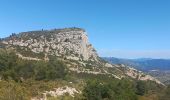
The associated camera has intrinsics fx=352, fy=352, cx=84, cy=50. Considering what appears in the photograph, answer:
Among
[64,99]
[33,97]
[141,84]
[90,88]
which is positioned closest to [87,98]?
[90,88]

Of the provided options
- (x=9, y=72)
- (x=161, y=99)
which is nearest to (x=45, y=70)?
(x=9, y=72)

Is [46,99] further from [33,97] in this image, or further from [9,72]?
[9,72]

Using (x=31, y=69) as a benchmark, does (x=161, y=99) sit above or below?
below

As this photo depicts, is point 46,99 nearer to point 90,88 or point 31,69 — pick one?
point 90,88

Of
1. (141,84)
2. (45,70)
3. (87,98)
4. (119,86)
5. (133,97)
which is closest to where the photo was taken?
(87,98)

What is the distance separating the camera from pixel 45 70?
11825cm

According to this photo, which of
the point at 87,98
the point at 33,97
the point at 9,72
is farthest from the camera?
the point at 9,72

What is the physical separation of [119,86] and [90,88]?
17.9 metres

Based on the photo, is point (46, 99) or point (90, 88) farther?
point (90, 88)

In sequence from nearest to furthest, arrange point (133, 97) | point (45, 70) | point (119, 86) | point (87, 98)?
1. point (87, 98)
2. point (133, 97)
3. point (119, 86)
4. point (45, 70)

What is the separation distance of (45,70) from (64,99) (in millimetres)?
43334

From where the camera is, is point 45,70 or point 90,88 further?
point 45,70

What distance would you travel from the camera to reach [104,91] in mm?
91250

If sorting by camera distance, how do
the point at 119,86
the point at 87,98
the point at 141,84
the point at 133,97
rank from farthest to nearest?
the point at 141,84 → the point at 119,86 → the point at 133,97 → the point at 87,98
